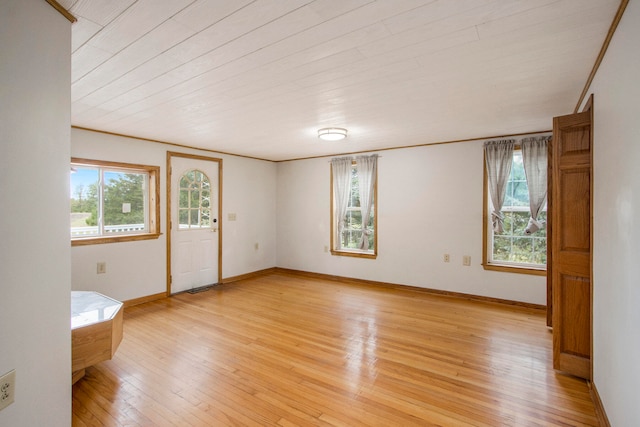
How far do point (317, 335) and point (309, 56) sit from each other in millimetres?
2685

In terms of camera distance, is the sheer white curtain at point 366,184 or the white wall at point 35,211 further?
the sheer white curtain at point 366,184

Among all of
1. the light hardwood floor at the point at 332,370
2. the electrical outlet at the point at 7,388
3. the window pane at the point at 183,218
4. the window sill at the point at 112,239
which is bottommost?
→ the light hardwood floor at the point at 332,370

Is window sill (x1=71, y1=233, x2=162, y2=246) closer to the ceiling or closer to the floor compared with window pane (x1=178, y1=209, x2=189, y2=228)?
closer to the floor

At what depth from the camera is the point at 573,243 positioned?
243 cm

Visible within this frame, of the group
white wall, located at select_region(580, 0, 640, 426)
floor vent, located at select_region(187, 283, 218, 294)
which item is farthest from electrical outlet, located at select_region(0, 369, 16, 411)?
floor vent, located at select_region(187, 283, 218, 294)

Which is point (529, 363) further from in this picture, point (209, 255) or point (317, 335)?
point (209, 255)

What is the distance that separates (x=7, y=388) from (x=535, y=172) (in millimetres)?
5077

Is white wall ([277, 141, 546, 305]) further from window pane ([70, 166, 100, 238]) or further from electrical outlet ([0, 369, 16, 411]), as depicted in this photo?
electrical outlet ([0, 369, 16, 411])

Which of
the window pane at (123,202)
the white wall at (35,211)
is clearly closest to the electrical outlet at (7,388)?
the white wall at (35,211)

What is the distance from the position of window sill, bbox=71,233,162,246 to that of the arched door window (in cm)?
51

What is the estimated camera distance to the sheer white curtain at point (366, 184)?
17.5 ft

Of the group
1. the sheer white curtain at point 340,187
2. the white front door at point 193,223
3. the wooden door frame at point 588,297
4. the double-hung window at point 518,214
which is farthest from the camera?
the sheer white curtain at point 340,187

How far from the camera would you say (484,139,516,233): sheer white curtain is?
418 centimetres

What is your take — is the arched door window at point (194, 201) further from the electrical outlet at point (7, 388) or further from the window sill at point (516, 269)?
the window sill at point (516, 269)
